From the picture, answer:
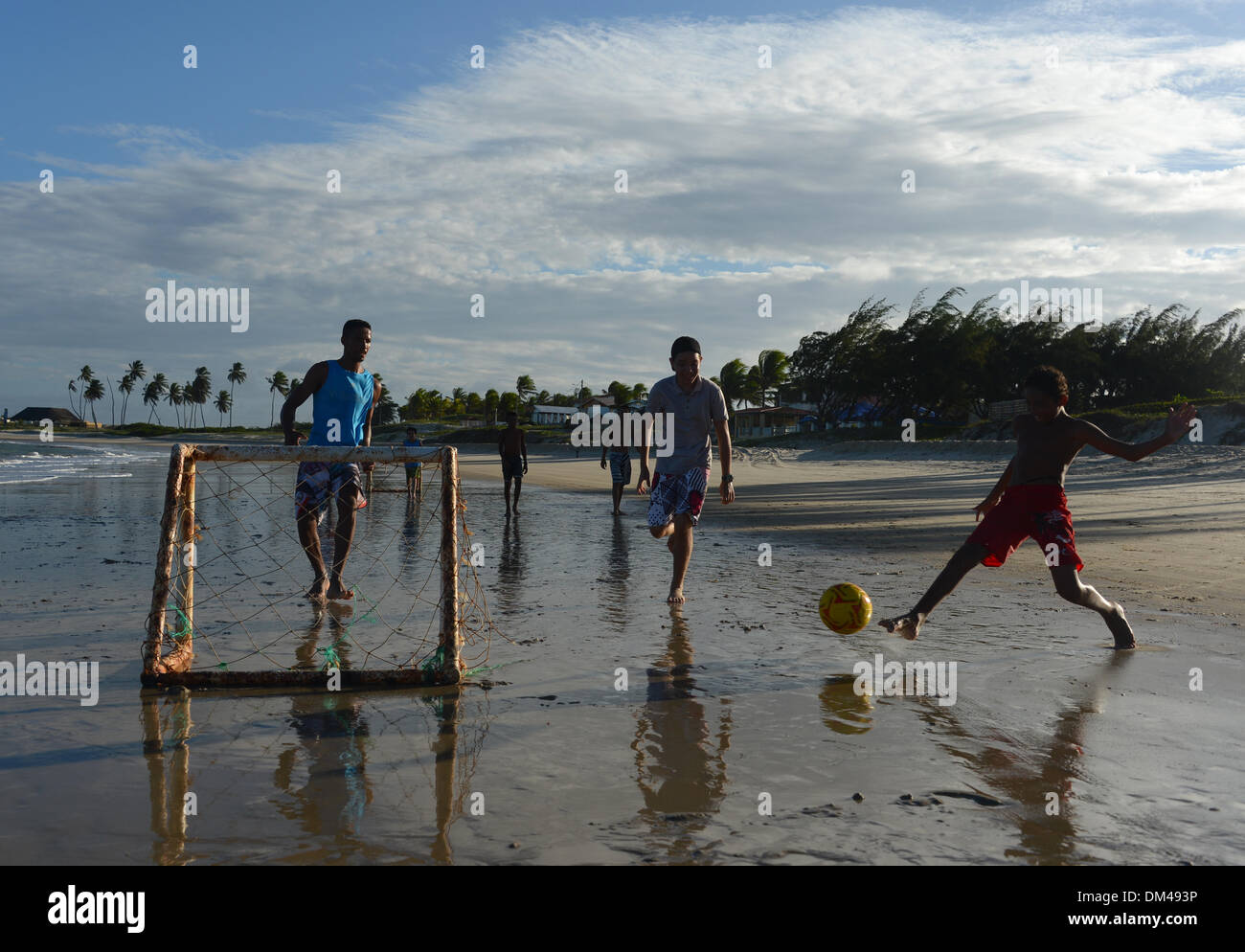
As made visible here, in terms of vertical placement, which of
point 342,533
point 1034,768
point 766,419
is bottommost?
point 1034,768

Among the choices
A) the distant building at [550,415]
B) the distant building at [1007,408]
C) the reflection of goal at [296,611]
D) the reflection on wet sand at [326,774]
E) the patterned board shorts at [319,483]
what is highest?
the distant building at [550,415]

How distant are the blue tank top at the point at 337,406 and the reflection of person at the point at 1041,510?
13.3 feet

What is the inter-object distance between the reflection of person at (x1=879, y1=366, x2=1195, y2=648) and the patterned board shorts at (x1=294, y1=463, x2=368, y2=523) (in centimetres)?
387

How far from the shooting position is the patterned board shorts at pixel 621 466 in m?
15.2

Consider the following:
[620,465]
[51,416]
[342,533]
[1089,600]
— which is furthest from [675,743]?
[51,416]

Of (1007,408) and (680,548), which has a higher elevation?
(1007,408)

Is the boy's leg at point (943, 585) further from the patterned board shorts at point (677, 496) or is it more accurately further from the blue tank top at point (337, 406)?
the blue tank top at point (337, 406)

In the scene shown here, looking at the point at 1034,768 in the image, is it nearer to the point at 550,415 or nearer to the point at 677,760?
the point at 677,760

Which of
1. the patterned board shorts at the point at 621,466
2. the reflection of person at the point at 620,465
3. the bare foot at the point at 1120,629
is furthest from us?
the patterned board shorts at the point at 621,466

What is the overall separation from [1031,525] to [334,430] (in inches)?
189

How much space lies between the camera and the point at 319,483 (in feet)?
22.1

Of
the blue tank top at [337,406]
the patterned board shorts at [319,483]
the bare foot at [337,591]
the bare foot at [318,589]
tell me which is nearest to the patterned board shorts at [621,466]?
the bare foot at [337,591]

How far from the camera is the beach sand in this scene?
3.09 metres
